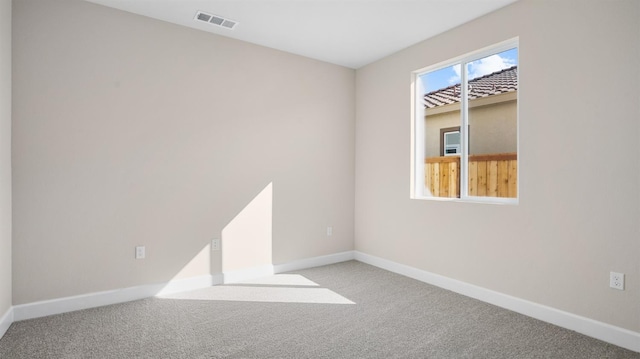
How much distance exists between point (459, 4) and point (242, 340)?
124 inches

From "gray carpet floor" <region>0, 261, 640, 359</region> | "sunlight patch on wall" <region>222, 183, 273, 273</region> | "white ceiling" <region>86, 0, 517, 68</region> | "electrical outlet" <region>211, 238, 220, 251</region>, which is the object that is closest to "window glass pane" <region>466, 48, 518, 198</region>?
"white ceiling" <region>86, 0, 517, 68</region>

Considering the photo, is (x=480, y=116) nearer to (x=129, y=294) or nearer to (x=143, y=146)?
(x=143, y=146)

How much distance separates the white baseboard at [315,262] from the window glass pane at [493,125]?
1.87 meters

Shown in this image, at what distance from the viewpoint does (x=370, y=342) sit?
231cm

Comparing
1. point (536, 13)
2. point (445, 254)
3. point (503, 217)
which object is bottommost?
point (445, 254)

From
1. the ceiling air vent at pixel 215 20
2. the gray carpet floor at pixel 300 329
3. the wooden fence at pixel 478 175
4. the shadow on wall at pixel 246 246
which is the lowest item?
the gray carpet floor at pixel 300 329

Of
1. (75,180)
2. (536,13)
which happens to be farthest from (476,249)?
(75,180)

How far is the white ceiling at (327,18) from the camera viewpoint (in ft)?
9.48

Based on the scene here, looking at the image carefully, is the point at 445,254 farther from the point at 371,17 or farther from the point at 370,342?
the point at 371,17

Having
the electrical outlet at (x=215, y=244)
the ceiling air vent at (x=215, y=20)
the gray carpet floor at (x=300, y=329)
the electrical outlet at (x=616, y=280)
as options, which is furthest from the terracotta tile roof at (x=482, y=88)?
the electrical outlet at (x=215, y=244)

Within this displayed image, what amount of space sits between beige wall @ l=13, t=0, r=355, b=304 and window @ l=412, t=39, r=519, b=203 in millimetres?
1307

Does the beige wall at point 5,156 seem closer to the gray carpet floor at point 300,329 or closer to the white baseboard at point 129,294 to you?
the white baseboard at point 129,294

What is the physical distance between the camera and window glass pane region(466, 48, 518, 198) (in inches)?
118

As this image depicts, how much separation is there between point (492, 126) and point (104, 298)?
3.78m
